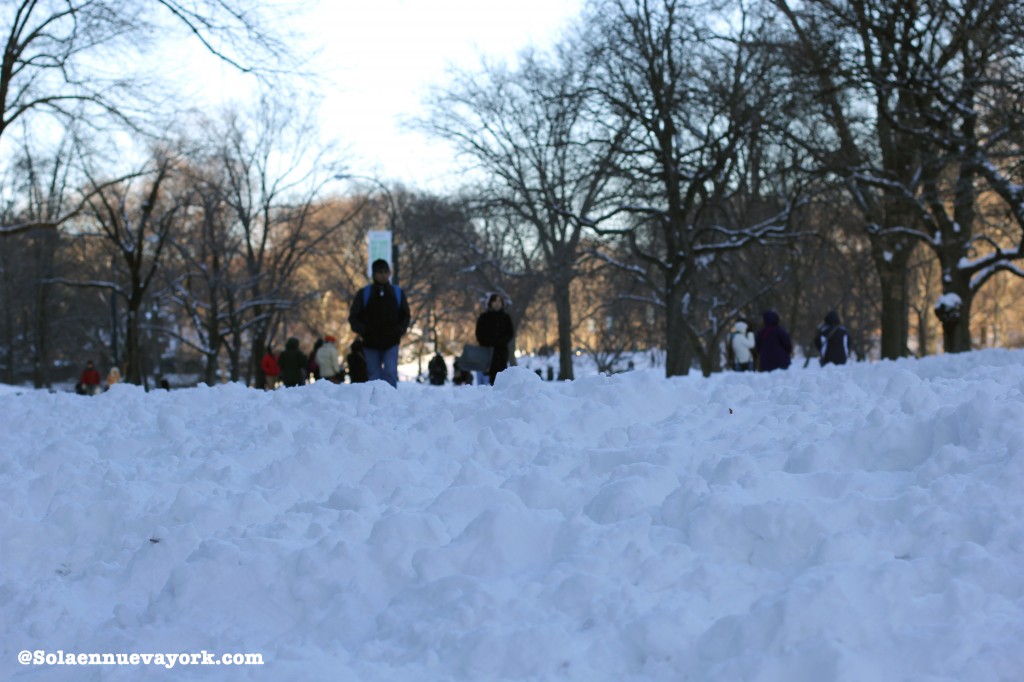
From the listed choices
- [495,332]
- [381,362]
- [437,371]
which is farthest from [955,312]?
[437,371]

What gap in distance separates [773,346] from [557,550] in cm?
1318

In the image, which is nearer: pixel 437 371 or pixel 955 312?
pixel 955 312

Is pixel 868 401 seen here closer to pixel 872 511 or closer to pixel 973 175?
pixel 872 511

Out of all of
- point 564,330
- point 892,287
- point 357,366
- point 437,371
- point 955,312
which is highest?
point 892,287

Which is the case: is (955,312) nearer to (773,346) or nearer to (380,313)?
(773,346)

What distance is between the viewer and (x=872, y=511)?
12.8 feet

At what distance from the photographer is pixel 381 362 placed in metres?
11.2

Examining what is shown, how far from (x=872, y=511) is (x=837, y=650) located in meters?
1.10

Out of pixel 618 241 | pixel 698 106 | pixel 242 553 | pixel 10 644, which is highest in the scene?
pixel 698 106

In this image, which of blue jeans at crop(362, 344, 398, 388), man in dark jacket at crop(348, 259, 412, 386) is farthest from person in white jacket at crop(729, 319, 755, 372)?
man in dark jacket at crop(348, 259, 412, 386)

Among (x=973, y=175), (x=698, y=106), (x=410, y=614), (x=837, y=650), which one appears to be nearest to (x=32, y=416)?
(x=410, y=614)

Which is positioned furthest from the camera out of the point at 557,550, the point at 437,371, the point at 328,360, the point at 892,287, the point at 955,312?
the point at 437,371

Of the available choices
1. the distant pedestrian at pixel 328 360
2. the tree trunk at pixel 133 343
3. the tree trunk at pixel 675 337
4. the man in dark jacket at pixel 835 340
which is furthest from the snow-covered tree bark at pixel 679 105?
the tree trunk at pixel 133 343

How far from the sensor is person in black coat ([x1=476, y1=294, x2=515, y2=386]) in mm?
12242
